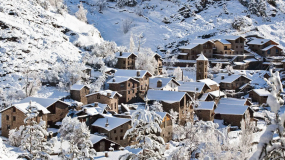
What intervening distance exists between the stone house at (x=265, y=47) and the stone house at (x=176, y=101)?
3749cm

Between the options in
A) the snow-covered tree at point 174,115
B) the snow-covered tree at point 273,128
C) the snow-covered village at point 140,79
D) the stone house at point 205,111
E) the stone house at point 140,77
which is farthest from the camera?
the stone house at point 140,77

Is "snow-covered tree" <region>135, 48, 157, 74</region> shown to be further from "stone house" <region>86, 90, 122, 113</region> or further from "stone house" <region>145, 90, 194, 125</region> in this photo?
"stone house" <region>86, 90, 122, 113</region>

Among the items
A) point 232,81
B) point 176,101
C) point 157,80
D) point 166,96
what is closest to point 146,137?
point 176,101

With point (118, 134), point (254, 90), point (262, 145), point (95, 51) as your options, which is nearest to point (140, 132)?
point (262, 145)

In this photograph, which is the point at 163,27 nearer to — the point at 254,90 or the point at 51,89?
the point at 254,90

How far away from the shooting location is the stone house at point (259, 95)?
63.0 meters

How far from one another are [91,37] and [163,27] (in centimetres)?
2476

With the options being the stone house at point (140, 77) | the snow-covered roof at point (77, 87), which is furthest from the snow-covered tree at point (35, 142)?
the stone house at point (140, 77)

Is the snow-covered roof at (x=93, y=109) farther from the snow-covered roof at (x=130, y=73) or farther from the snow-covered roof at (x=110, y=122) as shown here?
the snow-covered roof at (x=130, y=73)

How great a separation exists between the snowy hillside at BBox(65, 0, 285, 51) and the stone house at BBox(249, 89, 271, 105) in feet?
94.8

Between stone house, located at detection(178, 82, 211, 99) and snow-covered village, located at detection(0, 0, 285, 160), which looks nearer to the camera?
snow-covered village, located at detection(0, 0, 285, 160)

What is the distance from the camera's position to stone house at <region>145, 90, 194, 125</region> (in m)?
52.0

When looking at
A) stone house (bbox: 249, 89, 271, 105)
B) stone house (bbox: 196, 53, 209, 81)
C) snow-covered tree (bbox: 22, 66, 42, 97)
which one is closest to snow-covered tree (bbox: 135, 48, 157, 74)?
stone house (bbox: 196, 53, 209, 81)

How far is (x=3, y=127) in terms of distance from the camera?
4141 cm
